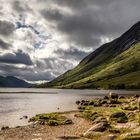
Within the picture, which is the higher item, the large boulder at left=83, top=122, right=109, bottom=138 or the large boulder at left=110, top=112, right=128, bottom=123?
the large boulder at left=110, top=112, right=128, bottom=123

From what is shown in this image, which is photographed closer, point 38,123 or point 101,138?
point 101,138

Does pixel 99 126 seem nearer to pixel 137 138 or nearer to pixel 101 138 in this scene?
pixel 101 138

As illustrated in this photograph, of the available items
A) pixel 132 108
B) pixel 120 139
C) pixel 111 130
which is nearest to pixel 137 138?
pixel 120 139

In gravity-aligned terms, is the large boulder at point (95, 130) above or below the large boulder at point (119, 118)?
below

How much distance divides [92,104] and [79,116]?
3825cm

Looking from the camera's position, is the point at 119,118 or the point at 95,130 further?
the point at 119,118

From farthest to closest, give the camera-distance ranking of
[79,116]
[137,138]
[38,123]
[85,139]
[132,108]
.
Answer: [132,108] < [79,116] < [38,123] < [85,139] < [137,138]

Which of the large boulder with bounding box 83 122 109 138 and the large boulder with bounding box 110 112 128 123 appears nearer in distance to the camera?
the large boulder with bounding box 83 122 109 138

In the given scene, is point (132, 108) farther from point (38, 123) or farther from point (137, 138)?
point (137, 138)

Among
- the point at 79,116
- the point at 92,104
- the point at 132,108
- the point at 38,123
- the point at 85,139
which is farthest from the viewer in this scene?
the point at 92,104

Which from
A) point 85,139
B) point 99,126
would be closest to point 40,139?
point 85,139

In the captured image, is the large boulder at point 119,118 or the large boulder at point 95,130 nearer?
the large boulder at point 95,130

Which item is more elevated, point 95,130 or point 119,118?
point 119,118

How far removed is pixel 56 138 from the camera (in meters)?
37.3
